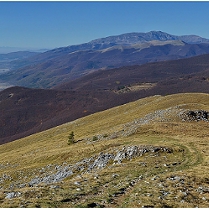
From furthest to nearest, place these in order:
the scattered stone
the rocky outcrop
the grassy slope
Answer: the rocky outcrop, the scattered stone, the grassy slope

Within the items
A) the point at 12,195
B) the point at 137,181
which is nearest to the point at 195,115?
the point at 137,181

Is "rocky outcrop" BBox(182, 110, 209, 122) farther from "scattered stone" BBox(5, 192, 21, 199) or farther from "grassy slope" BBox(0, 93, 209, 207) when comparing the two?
"scattered stone" BBox(5, 192, 21, 199)

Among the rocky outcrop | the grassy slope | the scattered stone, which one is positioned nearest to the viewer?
the grassy slope

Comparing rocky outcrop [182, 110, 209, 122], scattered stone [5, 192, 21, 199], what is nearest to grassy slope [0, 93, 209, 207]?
scattered stone [5, 192, 21, 199]

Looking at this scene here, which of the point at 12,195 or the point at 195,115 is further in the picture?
the point at 195,115

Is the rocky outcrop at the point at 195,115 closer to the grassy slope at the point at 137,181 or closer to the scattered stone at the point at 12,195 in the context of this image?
the grassy slope at the point at 137,181

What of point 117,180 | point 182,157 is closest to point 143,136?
point 182,157

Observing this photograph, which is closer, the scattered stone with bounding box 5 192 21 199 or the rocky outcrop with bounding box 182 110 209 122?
the scattered stone with bounding box 5 192 21 199

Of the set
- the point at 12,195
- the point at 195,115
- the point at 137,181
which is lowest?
the point at 195,115

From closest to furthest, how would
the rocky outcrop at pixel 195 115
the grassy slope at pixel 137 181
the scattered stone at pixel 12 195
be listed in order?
the grassy slope at pixel 137 181 → the scattered stone at pixel 12 195 → the rocky outcrop at pixel 195 115

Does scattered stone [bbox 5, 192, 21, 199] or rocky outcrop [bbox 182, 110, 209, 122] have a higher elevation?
scattered stone [bbox 5, 192, 21, 199]

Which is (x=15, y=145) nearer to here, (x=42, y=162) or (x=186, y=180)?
(x=42, y=162)

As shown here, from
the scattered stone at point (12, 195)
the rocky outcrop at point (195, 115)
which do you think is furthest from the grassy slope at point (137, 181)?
the rocky outcrop at point (195, 115)

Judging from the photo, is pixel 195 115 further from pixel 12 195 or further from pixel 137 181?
pixel 12 195
